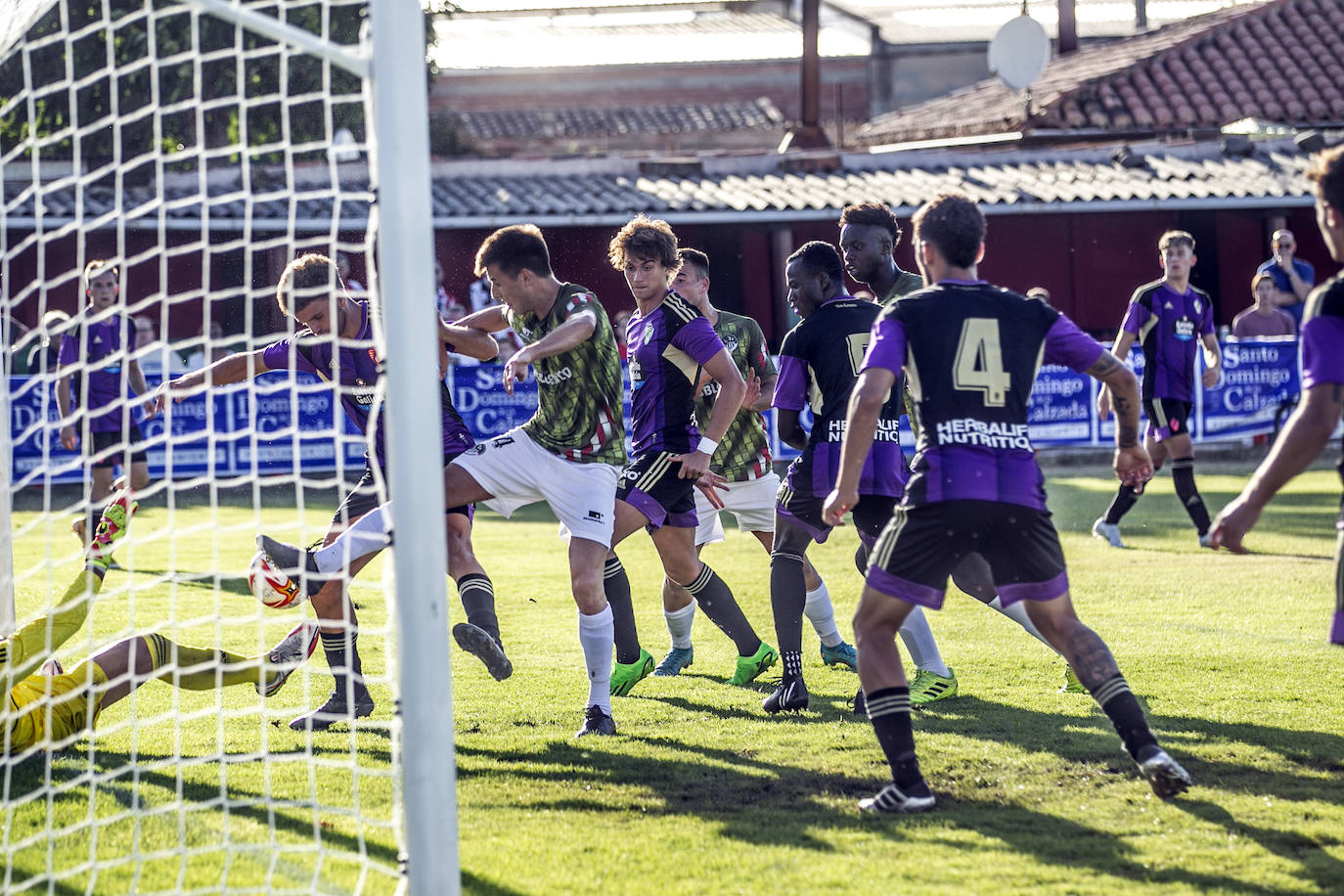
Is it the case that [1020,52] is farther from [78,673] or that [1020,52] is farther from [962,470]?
[78,673]

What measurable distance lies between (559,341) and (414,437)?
203 centimetres

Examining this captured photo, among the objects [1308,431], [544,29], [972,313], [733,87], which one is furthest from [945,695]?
[544,29]

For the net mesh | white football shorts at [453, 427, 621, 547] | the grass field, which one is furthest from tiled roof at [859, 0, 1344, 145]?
white football shorts at [453, 427, 621, 547]

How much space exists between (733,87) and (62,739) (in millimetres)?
38206

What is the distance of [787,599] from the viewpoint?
6023 millimetres

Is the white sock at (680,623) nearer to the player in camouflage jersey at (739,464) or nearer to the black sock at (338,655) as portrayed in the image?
the player in camouflage jersey at (739,464)

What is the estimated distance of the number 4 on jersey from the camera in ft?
14.4

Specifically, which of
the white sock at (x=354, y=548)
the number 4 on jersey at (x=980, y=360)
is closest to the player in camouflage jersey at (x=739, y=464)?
the white sock at (x=354, y=548)

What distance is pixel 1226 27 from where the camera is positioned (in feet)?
89.9

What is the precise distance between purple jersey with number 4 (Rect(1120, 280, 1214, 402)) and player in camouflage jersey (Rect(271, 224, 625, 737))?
5.63 meters

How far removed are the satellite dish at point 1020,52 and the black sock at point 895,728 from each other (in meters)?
21.1

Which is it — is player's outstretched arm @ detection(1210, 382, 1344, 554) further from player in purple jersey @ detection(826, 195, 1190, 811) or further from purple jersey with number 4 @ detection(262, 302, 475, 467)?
purple jersey with number 4 @ detection(262, 302, 475, 467)

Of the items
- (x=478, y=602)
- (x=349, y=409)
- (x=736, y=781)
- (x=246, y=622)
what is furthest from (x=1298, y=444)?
(x=349, y=409)

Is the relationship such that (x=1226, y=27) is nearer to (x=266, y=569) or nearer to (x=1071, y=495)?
(x=1071, y=495)
